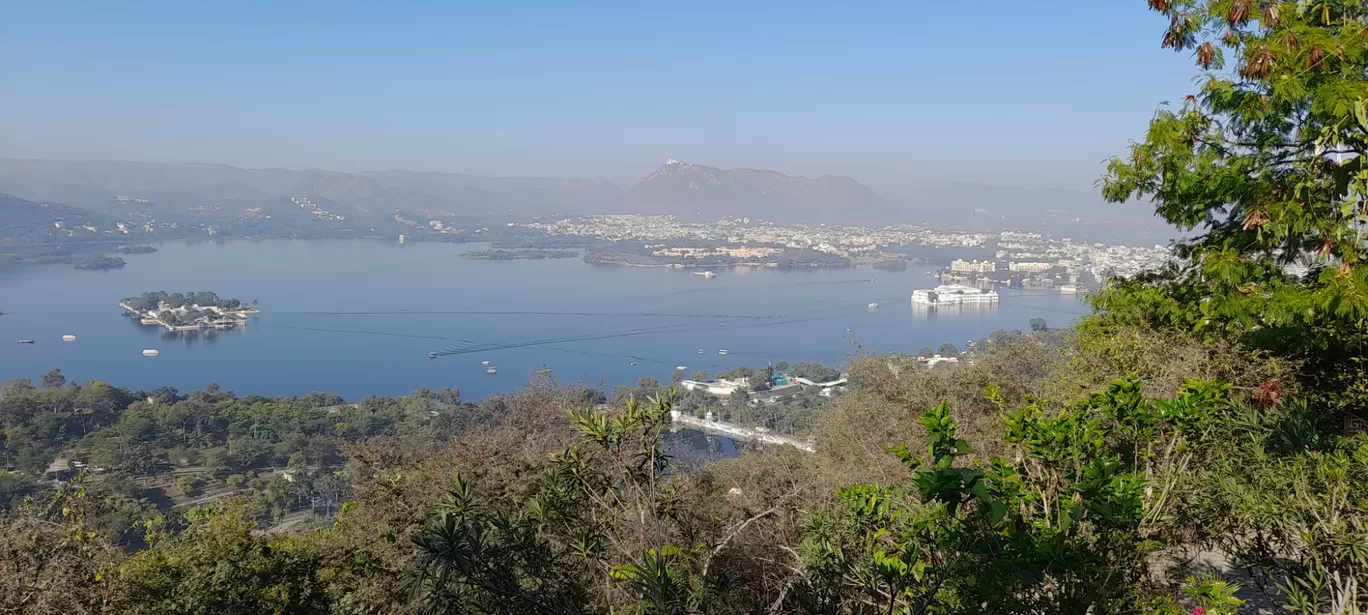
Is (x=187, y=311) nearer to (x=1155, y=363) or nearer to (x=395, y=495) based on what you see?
(x=395, y=495)

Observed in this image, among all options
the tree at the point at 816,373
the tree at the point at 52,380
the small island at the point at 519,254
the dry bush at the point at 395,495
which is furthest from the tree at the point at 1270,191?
the small island at the point at 519,254

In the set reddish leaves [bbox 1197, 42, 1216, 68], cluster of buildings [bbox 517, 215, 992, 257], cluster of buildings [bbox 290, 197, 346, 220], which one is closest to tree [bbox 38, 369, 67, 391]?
reddish leaves [bbox 1197, 42, 1216, 68]

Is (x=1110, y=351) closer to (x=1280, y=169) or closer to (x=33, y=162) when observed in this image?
(x=1280, y=169)

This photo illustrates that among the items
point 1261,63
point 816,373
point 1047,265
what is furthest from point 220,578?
point 1047,265

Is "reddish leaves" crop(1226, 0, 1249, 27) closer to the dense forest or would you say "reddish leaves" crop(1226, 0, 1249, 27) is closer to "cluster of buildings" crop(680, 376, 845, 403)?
the dense forest

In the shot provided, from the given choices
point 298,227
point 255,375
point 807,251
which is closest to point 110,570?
point 255,375

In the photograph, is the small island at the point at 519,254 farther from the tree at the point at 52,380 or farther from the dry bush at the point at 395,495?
the dry bush at the point at 395,495
